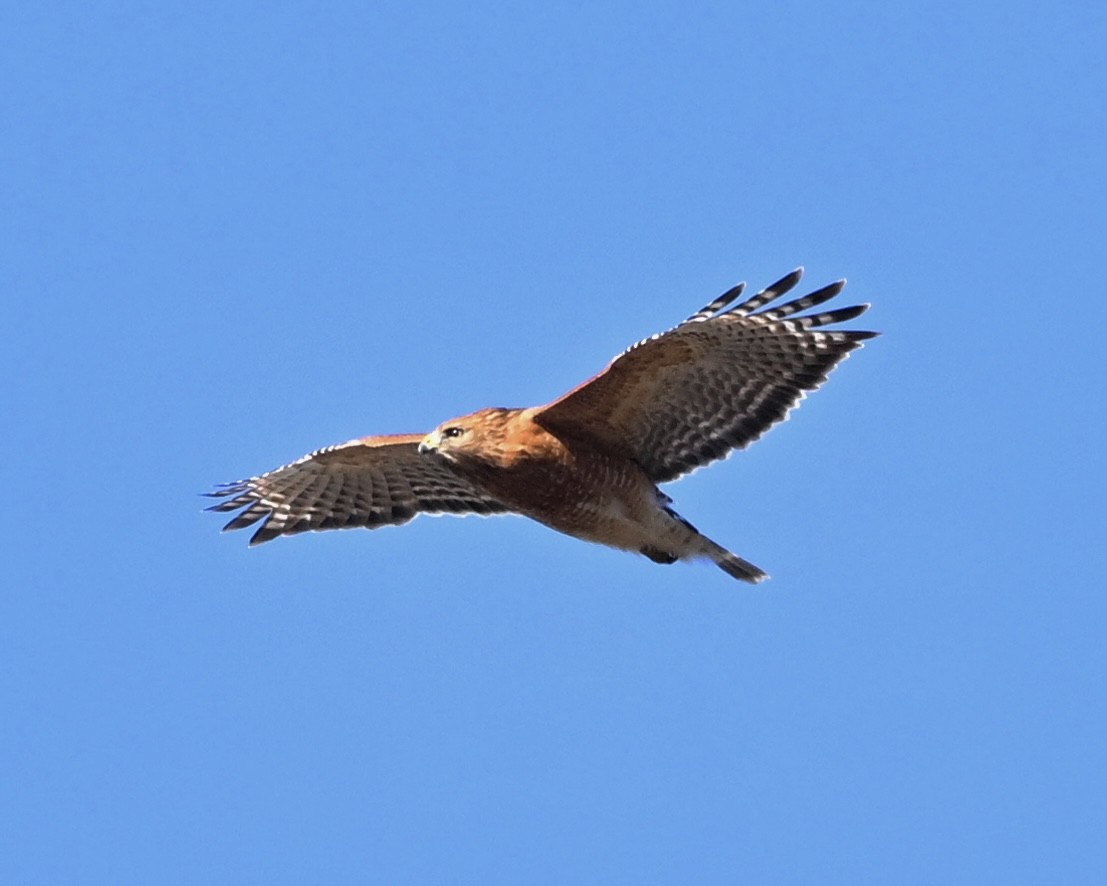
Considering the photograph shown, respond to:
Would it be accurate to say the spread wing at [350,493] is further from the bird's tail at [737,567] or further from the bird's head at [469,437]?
the bird's tail at [737,567]

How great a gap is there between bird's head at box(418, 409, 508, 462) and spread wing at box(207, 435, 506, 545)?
3.68 ft

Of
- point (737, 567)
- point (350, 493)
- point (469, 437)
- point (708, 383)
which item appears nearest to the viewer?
point (469, 437)

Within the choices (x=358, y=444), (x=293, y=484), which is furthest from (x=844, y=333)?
(x=293, y=484)

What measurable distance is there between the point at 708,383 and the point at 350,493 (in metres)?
3.14

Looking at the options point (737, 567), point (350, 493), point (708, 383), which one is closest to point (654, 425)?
point (708, 383)

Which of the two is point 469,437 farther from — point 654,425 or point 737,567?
point 737,567

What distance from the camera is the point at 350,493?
1377 cm

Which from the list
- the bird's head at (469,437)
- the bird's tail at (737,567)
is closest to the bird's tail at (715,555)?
the bird's tail at (737,567)

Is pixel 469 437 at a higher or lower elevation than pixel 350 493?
lower

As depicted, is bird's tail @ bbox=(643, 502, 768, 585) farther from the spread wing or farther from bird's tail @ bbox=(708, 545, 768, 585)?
the spread wing

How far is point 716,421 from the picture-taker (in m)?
12.2

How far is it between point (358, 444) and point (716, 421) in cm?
261

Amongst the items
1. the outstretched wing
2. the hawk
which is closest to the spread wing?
the hawk

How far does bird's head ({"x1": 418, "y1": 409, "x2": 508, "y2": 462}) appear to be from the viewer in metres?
11.8
